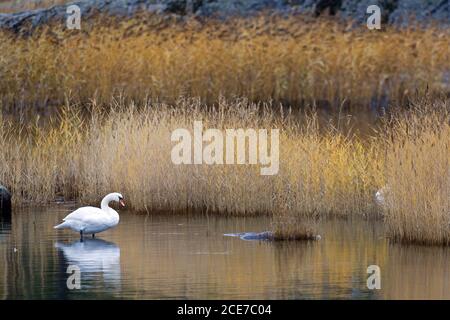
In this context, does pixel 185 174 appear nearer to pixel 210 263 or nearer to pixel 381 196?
pixel 381 196

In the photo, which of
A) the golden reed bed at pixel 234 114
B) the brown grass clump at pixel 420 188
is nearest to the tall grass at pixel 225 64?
the golden reed bed at pixel 234 114

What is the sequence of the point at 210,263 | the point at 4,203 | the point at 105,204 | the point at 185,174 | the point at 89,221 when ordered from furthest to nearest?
the point at 185,174 → the point at 4,203 → the point at 105,204 → the point at 89,221 → the point at 210,263

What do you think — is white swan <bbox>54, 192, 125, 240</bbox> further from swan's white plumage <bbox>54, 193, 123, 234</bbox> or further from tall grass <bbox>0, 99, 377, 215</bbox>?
tall grass <bbox>0, 99, 377, 215</bbox>

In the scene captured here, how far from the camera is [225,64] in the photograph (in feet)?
121

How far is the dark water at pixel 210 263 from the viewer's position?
42.6 ft

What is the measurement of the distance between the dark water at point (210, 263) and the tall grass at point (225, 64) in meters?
16.9

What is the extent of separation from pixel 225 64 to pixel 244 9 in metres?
7.54

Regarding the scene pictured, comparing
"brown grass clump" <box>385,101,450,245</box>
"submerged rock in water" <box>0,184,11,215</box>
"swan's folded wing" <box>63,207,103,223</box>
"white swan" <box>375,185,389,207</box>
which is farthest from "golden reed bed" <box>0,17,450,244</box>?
"swan's folded wing" <box>63,207,103,223</box>

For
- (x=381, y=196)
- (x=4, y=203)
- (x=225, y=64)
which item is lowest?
(x=4, y=203)

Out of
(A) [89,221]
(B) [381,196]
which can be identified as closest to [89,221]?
(A) [89,221]

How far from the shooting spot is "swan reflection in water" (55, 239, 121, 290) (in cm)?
1366
